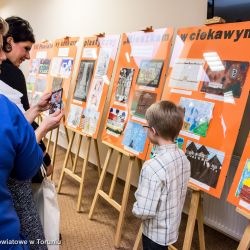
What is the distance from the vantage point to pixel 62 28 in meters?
4.68

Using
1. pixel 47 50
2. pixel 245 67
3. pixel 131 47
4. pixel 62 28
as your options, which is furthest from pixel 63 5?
pixel 245 67

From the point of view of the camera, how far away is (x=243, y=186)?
1.47 meters

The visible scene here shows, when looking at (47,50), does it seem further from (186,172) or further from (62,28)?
(186,172)

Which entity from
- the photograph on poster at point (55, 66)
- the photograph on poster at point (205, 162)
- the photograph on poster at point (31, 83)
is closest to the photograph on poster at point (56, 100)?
the photograph on poster at point (205, 162)

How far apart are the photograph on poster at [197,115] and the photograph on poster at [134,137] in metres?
0.41

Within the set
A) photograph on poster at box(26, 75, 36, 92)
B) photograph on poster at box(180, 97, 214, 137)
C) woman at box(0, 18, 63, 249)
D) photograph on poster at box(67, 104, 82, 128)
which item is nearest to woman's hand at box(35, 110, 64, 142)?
woman at box(0, 18, 63, 249)

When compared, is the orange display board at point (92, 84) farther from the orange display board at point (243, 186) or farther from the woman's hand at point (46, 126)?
the orange display board at point (243, 186)

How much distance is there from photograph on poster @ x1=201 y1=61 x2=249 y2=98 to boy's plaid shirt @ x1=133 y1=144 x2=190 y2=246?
19.7 inches

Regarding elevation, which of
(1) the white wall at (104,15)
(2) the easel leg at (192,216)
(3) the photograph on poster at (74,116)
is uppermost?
(1) the white wall at (104,15)

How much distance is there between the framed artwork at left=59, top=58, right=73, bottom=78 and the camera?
333 cm

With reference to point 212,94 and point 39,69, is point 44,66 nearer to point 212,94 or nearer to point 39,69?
point 39,69

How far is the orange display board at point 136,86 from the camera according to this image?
7.02 ft

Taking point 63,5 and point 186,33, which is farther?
point 63,5

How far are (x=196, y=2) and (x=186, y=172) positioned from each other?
179 cm
